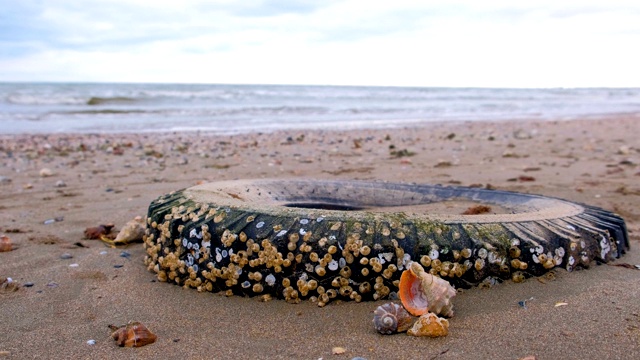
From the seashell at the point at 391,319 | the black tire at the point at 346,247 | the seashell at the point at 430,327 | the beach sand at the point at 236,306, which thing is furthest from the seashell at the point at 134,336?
the seashell at the point at 430,327

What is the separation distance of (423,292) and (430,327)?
14cm

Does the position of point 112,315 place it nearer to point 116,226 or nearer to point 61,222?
point 116,226

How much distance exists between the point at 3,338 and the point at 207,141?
7.95m

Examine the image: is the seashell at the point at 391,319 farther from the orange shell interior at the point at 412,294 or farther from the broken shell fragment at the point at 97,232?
the broken shell fragment at the point at 97,232

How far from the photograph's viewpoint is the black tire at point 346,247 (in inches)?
77.9

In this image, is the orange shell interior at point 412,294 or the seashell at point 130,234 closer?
the orange shell interior at point 412,294

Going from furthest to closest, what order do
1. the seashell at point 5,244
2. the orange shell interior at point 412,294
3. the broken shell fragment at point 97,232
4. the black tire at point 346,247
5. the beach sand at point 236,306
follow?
1. the broken shell fragment at point 97,232
2. the seashell at point 5,244
3. the black tire at point 346,247
4. the orange shell interior at point 412,294
5. the beach sand at point 236,306

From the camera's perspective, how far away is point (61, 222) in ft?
11.8

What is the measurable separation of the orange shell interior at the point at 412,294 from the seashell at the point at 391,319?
0.04 meters

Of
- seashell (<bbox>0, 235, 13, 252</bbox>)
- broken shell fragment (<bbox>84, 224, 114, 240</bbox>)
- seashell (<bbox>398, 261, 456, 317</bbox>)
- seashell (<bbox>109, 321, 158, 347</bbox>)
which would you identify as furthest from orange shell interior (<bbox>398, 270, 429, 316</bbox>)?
seashell (<bbox>0, 235, 13, 252</bbox>)

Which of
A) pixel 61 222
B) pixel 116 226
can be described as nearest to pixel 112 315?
pixel 116 226

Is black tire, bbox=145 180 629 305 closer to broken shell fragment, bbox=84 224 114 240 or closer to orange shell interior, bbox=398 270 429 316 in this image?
orange shell interior, bbox=398 270 429 316

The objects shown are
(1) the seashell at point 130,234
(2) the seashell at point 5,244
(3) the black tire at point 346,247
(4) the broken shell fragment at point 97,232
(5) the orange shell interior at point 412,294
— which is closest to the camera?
(5) the orange shell interior at point 412,294

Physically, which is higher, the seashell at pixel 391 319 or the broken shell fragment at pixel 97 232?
the seashell at pixel 391 319
